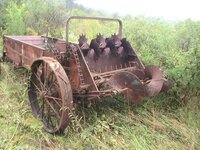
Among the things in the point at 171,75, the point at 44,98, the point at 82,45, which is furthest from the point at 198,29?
the point at 44,98

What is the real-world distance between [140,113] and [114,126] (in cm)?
66

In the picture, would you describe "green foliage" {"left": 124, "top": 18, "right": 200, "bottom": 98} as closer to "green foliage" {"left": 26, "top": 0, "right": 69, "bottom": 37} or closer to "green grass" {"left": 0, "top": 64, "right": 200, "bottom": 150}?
"green grass" {"left": 0, "top": 64, "right": 200, "bottom": 150}

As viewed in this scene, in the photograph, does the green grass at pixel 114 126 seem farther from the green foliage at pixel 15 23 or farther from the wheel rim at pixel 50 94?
the green foliage at pixel 15 23

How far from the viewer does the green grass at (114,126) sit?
4.33 metres

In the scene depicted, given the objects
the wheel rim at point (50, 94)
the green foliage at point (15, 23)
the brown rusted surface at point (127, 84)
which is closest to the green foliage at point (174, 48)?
the brown rusted surface at point (127, 84)

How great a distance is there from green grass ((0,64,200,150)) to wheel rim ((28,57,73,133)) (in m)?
0.15

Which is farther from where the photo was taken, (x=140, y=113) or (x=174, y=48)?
(x=174, y=48)

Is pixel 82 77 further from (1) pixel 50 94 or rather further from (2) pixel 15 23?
(2) pixel 15 23

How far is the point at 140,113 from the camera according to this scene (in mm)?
5145

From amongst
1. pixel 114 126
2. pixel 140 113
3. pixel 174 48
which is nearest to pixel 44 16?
pixel 174 48

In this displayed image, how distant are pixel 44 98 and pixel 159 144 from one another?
1848 mm

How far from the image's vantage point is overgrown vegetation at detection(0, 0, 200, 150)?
4391 millimetres

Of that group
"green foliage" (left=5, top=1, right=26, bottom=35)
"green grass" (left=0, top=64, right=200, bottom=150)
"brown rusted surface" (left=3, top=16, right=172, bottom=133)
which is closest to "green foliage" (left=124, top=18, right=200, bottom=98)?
"green grass" (left=0, top=64, right=200, bottom=150)

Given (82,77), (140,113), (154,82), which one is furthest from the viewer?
(140,113)
